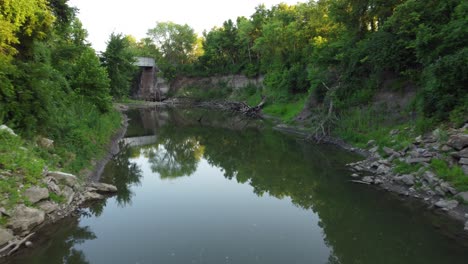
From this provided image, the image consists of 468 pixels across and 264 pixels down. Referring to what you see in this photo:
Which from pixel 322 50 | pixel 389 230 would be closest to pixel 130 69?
pixel 322 50

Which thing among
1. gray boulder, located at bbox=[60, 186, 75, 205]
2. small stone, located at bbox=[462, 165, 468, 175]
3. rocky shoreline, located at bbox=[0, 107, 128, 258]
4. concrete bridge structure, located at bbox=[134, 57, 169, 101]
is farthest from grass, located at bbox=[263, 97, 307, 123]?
concrete bridge structure, located at bbox=[134, 57, 169, 101]

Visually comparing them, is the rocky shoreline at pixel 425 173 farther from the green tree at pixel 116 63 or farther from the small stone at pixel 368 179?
the green tree at pixel 116 63

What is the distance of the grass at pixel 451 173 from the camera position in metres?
13.1

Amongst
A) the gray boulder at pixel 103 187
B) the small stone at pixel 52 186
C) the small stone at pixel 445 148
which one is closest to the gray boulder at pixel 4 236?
the small stone at pixel 52 186

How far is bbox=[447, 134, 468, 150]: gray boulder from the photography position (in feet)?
46.7

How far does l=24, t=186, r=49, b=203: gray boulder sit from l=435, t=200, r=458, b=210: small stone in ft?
46.3

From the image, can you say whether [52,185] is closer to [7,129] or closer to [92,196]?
[92,196]

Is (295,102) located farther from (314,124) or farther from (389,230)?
(389,230)

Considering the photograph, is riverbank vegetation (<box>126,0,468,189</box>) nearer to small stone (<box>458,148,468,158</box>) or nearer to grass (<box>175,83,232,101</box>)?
small stone (<box>458,148,468,158</box>)

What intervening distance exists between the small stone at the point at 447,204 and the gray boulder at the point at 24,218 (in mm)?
14071

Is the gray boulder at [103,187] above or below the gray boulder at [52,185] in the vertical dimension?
below

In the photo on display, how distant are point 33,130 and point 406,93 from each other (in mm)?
22226

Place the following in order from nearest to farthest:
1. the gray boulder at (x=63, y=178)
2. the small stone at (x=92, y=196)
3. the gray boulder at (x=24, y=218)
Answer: the gray boulder at (x=24, y=218) → the gray boulder at (x=63, y=178) → the small stone at (x=92, y=196)

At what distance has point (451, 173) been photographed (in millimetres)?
13734
